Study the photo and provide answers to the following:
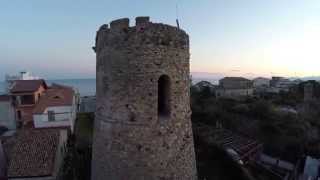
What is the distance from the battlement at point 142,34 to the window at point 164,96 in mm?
987

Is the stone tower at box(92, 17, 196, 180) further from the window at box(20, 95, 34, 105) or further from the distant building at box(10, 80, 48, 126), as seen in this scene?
the window at box(20, 95, 34, 105)

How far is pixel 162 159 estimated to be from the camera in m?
8.27

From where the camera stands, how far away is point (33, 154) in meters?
15.3

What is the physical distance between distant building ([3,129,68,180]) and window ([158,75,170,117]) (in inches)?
326

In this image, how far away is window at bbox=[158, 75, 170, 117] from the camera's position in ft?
27.9

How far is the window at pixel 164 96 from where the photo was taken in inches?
335

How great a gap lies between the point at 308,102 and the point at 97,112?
38549mm

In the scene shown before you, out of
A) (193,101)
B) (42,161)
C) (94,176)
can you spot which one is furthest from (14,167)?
(193,101)

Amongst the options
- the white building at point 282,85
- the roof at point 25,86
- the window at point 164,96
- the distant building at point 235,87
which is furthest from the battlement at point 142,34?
the white building at point 282,85

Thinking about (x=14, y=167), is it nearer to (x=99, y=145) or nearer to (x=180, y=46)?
(x=99, y=145)

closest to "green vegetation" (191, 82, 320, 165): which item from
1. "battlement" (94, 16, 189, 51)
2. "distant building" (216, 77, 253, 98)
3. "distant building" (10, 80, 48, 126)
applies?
"distant building" (10, 80, 48, 126)

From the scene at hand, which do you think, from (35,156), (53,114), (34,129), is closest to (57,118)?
(53,114)

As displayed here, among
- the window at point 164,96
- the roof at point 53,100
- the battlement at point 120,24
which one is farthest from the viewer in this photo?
the roof at point 53,100

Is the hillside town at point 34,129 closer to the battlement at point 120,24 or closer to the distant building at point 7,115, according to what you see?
the distant building at point 7,115
